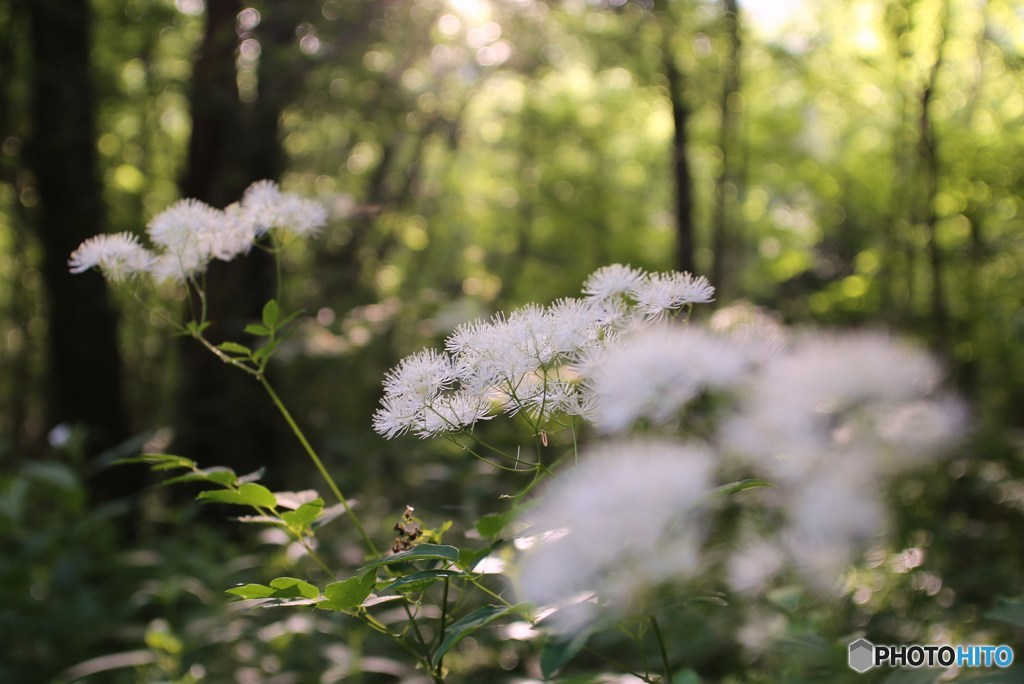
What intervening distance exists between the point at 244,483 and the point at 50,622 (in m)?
1.90

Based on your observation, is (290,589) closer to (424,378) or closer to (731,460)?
(424,378)

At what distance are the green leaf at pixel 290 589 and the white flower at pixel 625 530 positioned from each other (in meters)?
0.32

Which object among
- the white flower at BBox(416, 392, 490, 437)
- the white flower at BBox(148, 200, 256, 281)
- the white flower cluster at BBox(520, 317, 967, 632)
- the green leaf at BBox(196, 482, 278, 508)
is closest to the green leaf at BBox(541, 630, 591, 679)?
the white flower cluster at BBox(520, 317, 967, 632)

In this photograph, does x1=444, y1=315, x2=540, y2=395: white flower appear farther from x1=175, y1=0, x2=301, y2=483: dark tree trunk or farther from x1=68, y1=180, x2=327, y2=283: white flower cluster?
x1=175, y1=0, x2=301, y2=483: dark tree trunk

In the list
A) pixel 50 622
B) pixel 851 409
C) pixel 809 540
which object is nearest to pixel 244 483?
pixel 809 540

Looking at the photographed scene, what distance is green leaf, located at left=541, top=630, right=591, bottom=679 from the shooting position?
2.49 feet

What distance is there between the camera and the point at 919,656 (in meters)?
1.33

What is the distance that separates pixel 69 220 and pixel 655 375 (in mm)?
4110

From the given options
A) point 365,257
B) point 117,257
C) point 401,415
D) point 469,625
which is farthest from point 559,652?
point 365,257

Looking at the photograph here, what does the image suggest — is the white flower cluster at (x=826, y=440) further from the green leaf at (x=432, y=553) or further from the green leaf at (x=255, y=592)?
the green leaf at (x=255, y=592)

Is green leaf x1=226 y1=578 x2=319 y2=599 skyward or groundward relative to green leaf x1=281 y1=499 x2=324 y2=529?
groundward

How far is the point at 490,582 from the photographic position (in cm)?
219

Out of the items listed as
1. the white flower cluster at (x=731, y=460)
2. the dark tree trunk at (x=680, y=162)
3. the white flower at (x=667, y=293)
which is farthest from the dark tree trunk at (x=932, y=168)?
the white flower at (x=667, y=293)

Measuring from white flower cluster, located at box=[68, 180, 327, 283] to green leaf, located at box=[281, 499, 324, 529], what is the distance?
0.42 meters
